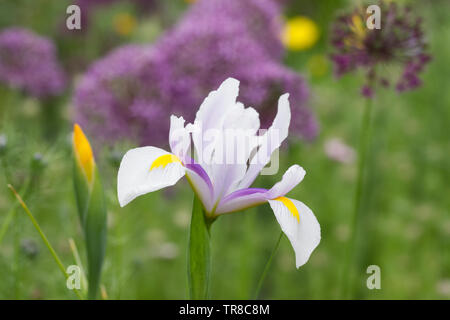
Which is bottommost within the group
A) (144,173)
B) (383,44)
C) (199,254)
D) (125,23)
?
(199,254)

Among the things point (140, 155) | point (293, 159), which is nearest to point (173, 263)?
point (293, 159)

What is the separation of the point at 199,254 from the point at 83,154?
0.71 ft

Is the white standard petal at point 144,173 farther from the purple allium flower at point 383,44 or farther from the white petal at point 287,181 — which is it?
the purple allium flower at point 383,44

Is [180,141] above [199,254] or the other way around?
above

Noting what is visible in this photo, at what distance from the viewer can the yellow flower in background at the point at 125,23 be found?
129 inches

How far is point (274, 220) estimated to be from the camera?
230cm

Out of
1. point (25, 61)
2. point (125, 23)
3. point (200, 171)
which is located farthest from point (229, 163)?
point (125, 23)

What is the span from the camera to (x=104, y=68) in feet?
5.33

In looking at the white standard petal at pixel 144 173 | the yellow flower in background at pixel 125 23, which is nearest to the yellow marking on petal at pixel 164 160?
the white standard petal at pixel 144 173

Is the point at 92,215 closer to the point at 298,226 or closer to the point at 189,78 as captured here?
the point at 298,226

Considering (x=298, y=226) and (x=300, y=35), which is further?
(x=300, y=35)

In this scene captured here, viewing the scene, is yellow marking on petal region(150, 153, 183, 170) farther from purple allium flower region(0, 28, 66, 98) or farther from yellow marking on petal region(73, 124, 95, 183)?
purple allium flower region(0, 28, 66, 98)

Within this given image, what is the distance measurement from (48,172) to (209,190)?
24.7 inches
